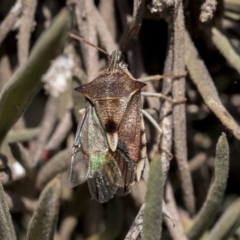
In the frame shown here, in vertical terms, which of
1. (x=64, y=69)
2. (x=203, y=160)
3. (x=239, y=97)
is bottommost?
(x=203, y=160)

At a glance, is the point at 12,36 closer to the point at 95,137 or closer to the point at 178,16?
the point at 95,137

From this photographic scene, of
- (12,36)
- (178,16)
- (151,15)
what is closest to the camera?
(178,16)

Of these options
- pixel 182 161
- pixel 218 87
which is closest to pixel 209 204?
pixel 182 161

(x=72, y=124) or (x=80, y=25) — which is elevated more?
(x=80, y=25)

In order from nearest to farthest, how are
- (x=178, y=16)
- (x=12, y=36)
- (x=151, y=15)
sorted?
(x=178, y=16)
(x=151, y=15)
(x=12, y=36)

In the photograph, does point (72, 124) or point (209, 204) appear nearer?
point (209, 204)

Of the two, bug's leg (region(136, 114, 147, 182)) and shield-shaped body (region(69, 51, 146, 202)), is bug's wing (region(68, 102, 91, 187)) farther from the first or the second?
bug's leg (region(136, 114, 147, 182))
